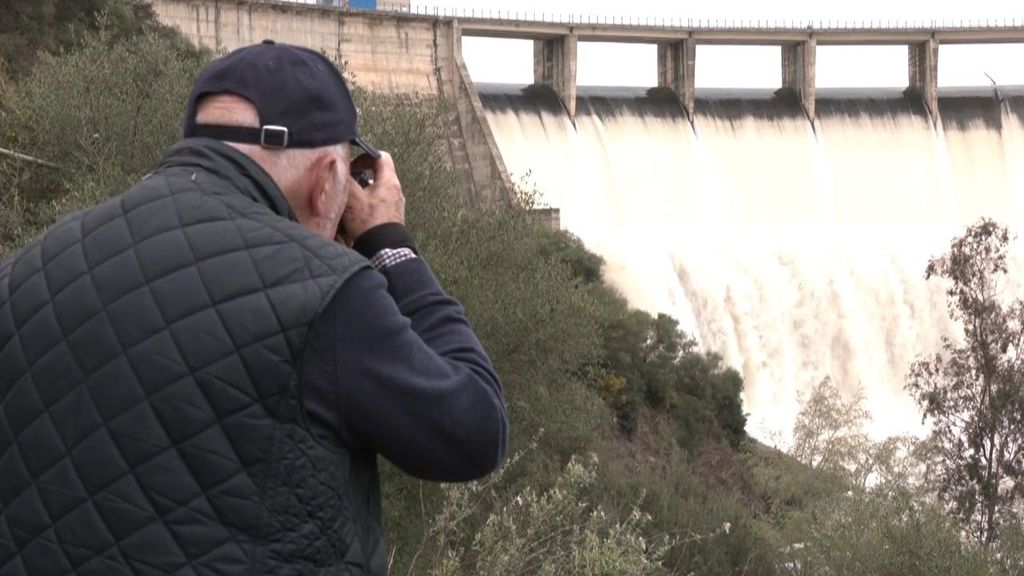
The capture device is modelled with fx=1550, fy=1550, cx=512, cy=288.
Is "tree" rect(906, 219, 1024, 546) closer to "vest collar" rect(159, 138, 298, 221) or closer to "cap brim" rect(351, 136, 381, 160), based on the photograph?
"cap brim" rect(351, 136, 381, 160)

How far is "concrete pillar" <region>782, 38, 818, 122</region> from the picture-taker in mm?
34375

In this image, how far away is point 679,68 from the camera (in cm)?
3388

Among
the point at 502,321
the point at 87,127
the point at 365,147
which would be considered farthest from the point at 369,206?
the point at 502,321

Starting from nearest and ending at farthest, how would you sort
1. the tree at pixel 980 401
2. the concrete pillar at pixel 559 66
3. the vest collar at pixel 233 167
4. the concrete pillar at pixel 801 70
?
the vest collar at pixel 233 167 < the tree at pixel 980 401 < the concrete pillar at pixel 559 66 < the concrete pillar at pixel 801 70

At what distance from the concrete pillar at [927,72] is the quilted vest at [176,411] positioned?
114 feet

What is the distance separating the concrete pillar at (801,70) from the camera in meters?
34.4

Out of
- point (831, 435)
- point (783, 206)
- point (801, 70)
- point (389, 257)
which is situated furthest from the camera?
point (801, 70)

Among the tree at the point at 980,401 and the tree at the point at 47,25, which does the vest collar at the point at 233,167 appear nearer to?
the tree at the point at 47,25

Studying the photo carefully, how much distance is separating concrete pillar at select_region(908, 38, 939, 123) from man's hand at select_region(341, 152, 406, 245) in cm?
3426

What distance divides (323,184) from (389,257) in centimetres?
16

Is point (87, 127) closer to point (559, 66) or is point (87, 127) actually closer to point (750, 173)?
point (559, 66)

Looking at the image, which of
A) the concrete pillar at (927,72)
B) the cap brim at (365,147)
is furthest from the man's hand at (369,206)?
the concrete pillar at (927,72)

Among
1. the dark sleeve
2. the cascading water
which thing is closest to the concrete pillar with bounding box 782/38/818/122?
the cascading water

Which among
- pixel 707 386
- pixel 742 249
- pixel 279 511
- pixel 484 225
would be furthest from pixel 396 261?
pixel 742 249
